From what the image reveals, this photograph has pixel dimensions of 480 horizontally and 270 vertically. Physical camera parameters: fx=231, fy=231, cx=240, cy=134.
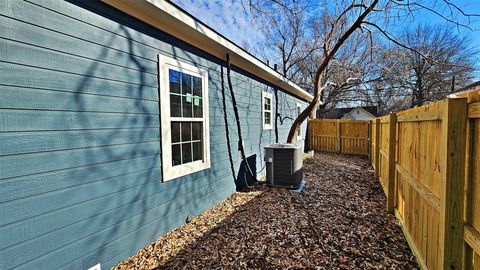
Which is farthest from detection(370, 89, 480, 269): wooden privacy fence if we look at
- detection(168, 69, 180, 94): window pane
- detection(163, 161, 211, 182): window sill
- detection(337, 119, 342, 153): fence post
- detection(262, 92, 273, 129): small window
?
detection(337, 119, 342, 153): fence post

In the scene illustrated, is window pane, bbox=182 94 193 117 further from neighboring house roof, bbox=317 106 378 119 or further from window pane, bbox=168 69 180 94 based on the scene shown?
neighboring house roof, bbox=317 106 378 119

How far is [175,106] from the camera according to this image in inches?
134

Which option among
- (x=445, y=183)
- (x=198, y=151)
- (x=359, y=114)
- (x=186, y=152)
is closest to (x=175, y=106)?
(x=186, y=152)

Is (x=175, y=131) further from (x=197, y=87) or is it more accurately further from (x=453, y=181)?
(x=453, y=181)

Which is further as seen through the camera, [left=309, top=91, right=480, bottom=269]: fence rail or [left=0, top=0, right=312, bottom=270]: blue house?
[left=0, top=0, right=312, bottom=270]: blue house

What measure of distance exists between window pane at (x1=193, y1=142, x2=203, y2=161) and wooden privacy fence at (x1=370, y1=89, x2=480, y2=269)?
2978 millimetres

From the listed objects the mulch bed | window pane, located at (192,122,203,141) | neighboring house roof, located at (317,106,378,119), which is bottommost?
the mulch bed

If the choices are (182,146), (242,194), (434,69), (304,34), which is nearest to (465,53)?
(434,69)

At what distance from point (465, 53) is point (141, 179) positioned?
28.6m

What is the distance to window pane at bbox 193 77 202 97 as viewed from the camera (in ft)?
12.6

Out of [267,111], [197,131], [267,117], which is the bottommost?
[197,131]

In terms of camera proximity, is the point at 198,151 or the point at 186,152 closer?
the point at 186,152

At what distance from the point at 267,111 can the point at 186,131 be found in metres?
4.08

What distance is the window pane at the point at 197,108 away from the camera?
383 centimetres
